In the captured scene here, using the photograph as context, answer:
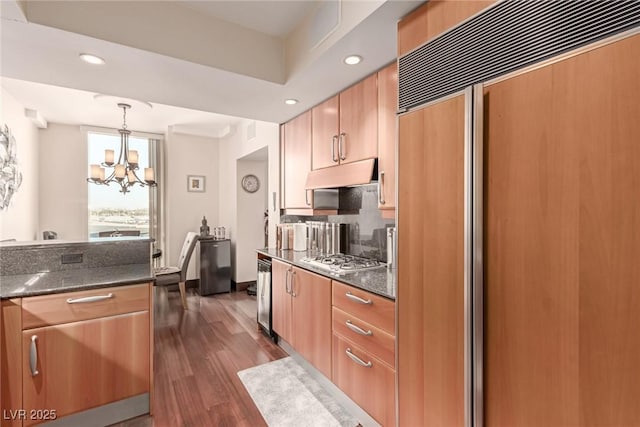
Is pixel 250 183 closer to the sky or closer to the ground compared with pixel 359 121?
closer to the ground

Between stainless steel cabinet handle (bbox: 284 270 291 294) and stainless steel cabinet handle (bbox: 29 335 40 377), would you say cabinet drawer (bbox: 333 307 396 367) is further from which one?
stainless steel cabinet handle (bbox: 29 335 40 377)

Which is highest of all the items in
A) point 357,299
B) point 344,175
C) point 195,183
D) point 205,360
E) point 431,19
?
point 431,19

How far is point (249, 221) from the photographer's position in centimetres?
516

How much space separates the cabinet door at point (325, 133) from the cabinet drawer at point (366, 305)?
113 cm

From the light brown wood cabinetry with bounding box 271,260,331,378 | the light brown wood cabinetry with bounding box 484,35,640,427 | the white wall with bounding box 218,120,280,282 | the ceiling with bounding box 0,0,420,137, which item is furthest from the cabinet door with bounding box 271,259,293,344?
the light brown wood cabinetry with bounding box 484,35,640,427

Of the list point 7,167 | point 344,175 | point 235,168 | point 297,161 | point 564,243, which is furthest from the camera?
point 235,168

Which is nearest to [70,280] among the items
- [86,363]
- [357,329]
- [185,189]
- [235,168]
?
[86,363]

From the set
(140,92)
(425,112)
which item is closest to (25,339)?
(140,92)

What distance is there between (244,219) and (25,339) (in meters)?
3.52

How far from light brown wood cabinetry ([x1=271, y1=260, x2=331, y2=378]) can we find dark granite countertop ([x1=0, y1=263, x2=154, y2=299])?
112cm

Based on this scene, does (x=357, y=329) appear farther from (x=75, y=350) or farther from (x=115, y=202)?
(x=115, y=202)

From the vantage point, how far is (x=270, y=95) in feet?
8.65

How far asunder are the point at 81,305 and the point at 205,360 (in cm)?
133

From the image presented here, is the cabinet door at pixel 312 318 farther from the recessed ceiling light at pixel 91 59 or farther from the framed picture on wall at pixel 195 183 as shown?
the framed picture on wall at pixel 195 183
